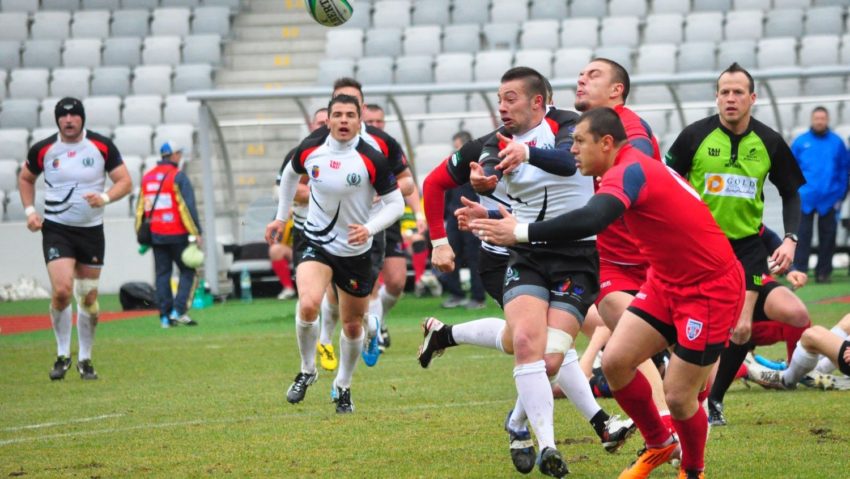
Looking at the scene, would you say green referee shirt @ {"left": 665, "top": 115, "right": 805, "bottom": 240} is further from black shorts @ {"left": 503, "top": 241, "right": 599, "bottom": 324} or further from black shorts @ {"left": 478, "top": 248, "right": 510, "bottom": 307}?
black shorts @ {"left": 503, "top": 241, "right": 599, "bottom": 324}

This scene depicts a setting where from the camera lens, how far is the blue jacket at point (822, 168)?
1911 cm

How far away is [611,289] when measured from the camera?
26.6 ft

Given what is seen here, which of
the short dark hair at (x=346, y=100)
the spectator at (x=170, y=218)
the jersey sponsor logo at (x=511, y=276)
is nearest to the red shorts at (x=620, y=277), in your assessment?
the jersey sponsor logo at (x=511, y=276)

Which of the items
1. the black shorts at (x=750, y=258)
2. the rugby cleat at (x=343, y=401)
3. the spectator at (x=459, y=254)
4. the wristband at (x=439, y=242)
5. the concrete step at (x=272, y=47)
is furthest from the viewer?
the concrete step at (x=272, y=47)

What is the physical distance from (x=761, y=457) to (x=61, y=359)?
7.28 meters

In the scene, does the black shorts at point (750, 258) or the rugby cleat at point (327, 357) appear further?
the rugby cleat at point (327, 357)

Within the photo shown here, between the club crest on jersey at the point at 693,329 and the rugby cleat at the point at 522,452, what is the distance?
44.3 inches

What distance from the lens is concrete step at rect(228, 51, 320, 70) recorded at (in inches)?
1091

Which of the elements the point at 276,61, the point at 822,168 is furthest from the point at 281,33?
the point at 822,168

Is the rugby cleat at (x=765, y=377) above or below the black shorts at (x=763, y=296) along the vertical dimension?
below

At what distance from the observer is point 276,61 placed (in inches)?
1093

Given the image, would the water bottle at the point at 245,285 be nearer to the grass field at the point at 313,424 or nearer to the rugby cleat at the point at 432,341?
the grass field at the point at 313,424

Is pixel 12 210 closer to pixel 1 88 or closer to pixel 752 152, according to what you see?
pixel 1 88

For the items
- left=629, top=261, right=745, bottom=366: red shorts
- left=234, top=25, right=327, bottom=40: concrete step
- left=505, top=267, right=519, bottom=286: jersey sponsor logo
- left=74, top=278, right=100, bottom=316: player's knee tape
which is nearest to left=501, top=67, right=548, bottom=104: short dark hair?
left=505, top=267, right=519, bottom=286: jersey sponsor logo
